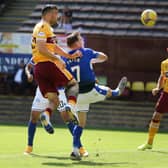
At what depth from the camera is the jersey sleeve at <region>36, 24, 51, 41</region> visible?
11118 mm

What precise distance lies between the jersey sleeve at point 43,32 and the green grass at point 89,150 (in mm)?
1882

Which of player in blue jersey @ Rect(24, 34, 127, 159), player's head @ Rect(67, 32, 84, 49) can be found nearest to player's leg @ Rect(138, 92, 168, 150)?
player in blue jersey @ Rect(24, 34, 127, 159)

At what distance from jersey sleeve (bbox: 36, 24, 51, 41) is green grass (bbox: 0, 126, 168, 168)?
74.1 inches

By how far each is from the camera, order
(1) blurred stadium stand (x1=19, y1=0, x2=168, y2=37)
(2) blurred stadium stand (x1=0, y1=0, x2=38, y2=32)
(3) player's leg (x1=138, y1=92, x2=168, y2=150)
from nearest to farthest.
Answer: (3) player's leg (x1=138, y1=92, x2=168, y2=150), (1) blurred stadium stand (x1=19, y1=0, x2=168, y2=37), (2) blurred stadium stand (x1=0, y1=0, x2=38, y2=32)

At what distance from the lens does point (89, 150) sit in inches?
532

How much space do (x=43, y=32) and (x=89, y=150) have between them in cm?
321

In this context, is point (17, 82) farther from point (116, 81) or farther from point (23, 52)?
point (116, 81)

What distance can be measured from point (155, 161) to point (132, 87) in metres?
13.4

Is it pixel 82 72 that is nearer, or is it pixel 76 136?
pixel 76 136

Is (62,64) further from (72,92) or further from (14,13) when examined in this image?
(14,13)

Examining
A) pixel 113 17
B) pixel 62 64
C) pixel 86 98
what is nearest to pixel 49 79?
pixel 62 64

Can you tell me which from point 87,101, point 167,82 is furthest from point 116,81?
point 87,101

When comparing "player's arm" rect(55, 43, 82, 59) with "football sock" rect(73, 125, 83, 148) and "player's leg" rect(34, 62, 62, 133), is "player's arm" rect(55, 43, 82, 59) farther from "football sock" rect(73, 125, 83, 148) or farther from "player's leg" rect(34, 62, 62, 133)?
"football sock" rect(73, 125, 83, 148)

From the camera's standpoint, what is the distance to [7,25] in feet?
96.4
